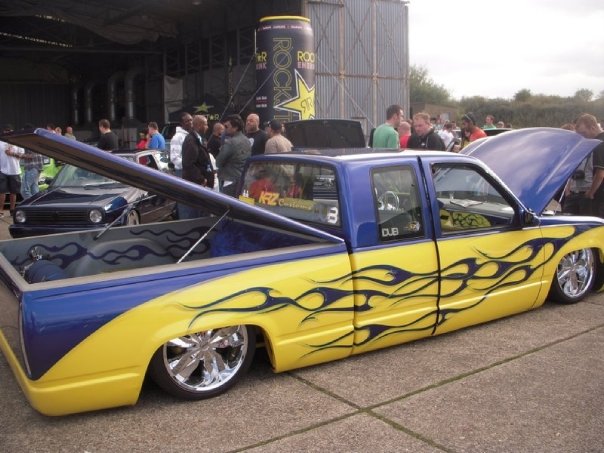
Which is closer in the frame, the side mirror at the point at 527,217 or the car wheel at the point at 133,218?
the side mirror at the point at 527,217

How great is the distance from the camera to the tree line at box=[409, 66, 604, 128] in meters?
46.9

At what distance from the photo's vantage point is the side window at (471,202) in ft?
15.3

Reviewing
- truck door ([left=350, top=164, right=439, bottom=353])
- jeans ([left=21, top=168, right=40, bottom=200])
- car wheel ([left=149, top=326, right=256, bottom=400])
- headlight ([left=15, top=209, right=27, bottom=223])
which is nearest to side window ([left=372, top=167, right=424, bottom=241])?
truck door ([left=350, top=164, right=439, bottom=353])

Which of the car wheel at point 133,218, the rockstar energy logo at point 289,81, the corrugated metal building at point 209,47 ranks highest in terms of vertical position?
the corrugated metal building at point 209,47

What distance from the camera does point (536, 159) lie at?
5375 mm

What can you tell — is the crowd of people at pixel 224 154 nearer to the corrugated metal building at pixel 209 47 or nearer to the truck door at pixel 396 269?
the truck door at pixel 396 269

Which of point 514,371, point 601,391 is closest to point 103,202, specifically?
point 514,371

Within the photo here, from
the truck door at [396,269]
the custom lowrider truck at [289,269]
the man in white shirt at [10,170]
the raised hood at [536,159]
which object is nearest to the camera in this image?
the custom lowrider truck at [289,269]

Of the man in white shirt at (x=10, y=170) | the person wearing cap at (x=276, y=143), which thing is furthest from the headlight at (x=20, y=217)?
the man in white shirt at (x=10, y=170)

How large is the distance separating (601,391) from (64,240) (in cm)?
393

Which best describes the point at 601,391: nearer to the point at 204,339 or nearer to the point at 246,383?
the point at 246,383

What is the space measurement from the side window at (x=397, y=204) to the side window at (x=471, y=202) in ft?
1.38

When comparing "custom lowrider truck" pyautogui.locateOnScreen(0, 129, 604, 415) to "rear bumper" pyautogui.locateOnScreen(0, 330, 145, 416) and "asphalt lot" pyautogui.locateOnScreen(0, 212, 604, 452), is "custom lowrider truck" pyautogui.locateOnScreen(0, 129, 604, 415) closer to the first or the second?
"rear bumper" pyautogui.locateOnScreen(0, 330, 145, 416)

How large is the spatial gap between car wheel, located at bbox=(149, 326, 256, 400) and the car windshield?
5797 mm
